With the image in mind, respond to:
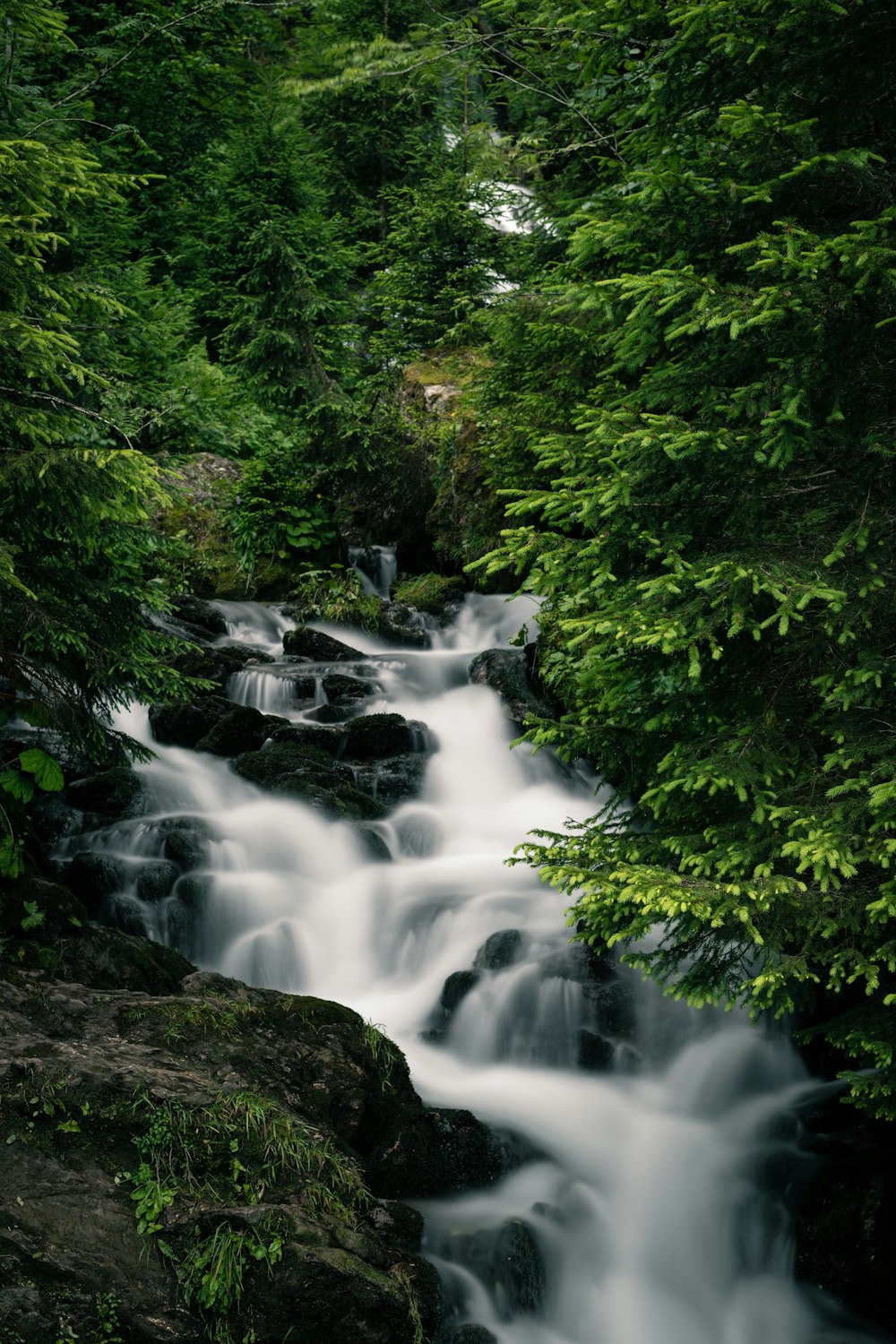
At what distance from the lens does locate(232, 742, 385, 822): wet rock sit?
948 cm

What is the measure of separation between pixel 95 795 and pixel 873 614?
7055 millimetres

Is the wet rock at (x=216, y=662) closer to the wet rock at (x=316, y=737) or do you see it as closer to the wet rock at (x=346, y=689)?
the wet rock at (x=346, y=689)

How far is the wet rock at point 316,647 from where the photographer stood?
13.1 meters

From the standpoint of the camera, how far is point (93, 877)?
7836 millimetres

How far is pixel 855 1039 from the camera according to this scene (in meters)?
3.82

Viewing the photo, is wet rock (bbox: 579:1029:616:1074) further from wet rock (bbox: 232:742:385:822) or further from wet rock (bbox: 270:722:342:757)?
wet rock (bbox: 270:722:342:757)

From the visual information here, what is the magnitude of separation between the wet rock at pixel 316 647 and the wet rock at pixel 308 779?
284 cm

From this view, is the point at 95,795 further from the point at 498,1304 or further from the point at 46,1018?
the point at 498,1304

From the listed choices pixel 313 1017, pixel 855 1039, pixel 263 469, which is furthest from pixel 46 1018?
pixel 263 469

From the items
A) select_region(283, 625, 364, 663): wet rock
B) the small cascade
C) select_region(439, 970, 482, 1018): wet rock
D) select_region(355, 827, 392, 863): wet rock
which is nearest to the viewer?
select_region(439, 970, 482, 1018): wet rock

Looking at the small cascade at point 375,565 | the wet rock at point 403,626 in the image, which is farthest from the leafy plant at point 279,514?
the wet rock at point 403,626

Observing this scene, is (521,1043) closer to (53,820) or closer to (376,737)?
(53,820)

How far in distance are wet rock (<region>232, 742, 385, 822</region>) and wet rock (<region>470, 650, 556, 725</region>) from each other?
2.52 m

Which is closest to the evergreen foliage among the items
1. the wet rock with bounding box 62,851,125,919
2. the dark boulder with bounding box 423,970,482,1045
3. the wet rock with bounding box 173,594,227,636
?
the dark boulder with bounding box 423,970,482,1045
